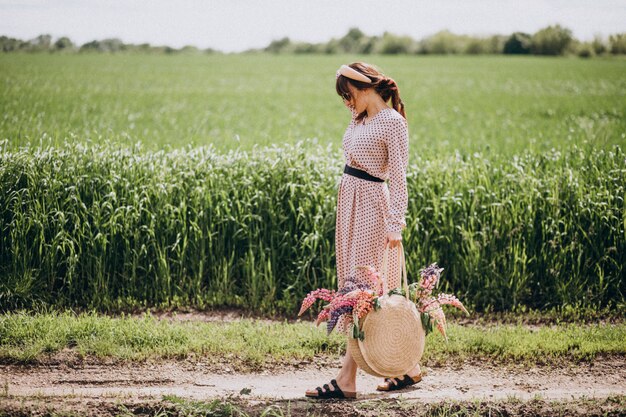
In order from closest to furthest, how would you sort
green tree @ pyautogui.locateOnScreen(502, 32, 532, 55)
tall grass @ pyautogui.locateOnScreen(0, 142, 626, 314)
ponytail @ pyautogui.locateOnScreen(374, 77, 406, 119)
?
1. ponytail @ pyautogui.locateOnScreen(374, 77, 406, 119)
2. tall grass @ pyautogui.locateOnScreen(0, 142, 626, 314)
3. green tree @ pyautogui.locateOnScreen(502, 32, 532, 55)

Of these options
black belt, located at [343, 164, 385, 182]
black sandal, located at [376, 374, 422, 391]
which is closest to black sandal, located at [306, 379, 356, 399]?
black sandal, located at [376, 374, 422, 391]

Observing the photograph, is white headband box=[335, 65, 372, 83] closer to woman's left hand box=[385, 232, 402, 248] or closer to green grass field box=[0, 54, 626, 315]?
woman's left hand box=[385, 232, 402, 248]

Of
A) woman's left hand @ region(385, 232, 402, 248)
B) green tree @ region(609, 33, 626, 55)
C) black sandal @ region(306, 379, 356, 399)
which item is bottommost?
black sandal @ region(306, 379, 356, 399)

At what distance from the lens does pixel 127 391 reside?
4.83 meters

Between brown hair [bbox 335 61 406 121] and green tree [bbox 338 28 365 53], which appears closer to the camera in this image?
brown hair [bbox 335 61 406 121]

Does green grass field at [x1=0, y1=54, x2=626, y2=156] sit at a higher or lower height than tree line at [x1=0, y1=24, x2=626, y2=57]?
lower

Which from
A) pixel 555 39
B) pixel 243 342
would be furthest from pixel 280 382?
pixel 555 39

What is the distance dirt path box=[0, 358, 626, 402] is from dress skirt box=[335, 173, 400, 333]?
0.72 m

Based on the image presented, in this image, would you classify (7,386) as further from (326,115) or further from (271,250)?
(326,115)

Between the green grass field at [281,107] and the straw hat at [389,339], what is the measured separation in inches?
168

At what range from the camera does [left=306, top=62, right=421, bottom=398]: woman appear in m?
4.61

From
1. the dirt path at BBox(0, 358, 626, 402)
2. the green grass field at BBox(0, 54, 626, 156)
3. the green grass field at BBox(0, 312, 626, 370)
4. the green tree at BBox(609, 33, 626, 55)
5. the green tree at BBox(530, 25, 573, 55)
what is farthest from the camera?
the green tree at BBox(530, 25, 573, 55)

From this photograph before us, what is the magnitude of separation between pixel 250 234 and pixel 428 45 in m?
75.3

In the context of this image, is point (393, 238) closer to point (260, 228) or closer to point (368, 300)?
point (368, 300)
